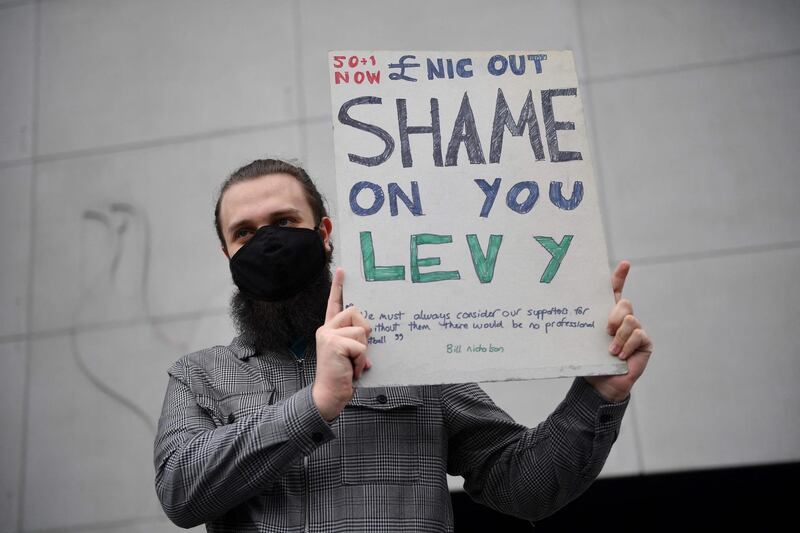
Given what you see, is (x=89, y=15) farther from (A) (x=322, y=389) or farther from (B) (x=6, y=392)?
(A) (x=322, y=389)

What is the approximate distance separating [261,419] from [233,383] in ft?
0.97

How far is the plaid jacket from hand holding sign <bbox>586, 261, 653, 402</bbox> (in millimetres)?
37

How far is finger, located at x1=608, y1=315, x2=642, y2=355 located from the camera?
5.80 ft

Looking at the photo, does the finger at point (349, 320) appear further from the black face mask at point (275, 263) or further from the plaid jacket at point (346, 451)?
the black face mask at point (275, 263)

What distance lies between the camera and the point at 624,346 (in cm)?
178

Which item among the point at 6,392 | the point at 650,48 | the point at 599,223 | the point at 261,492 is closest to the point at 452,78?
the point at 599,223

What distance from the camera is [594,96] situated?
428cm

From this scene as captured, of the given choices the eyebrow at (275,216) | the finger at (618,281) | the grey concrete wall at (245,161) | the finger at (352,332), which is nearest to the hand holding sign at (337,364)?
the finger at (352,332)

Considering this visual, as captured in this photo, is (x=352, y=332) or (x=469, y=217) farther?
(x=469, y=217)

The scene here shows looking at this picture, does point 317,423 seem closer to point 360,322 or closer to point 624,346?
point 360,322

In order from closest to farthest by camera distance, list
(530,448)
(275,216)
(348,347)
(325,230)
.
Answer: (348,347)
(530,448)
(275,216)
(325,230)

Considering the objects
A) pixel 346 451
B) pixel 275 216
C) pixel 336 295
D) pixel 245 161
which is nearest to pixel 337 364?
pixel 336 295

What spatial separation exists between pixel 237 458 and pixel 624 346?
2.79 feet

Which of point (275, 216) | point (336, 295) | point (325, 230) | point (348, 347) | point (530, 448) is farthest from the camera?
point (325, 230)
